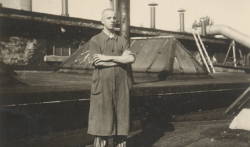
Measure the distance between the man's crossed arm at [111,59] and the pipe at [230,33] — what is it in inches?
745

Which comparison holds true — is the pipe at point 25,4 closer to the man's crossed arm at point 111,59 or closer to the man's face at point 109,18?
the man's face at point 109,18

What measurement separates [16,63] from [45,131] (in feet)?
21.9

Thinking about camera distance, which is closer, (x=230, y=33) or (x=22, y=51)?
(x=22, y=51)

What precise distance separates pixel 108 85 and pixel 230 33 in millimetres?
20030

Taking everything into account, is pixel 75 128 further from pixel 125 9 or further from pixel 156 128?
pixel 125 9

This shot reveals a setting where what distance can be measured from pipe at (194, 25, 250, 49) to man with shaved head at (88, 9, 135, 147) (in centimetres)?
1892

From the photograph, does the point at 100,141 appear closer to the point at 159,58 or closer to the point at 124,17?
the point at 124,17

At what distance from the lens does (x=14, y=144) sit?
10.9 feet

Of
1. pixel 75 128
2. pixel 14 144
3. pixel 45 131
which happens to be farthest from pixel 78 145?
pixel 14 144

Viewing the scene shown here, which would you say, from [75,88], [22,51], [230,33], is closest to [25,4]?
[22,51]

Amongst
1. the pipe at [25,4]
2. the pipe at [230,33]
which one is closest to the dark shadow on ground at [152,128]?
the pipe at [25,4]

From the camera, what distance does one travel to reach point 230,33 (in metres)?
20.9

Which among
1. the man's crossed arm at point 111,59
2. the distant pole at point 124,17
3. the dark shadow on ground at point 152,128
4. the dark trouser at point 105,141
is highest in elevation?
the distant pole at point 124,17

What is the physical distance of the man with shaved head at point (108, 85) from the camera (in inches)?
110
